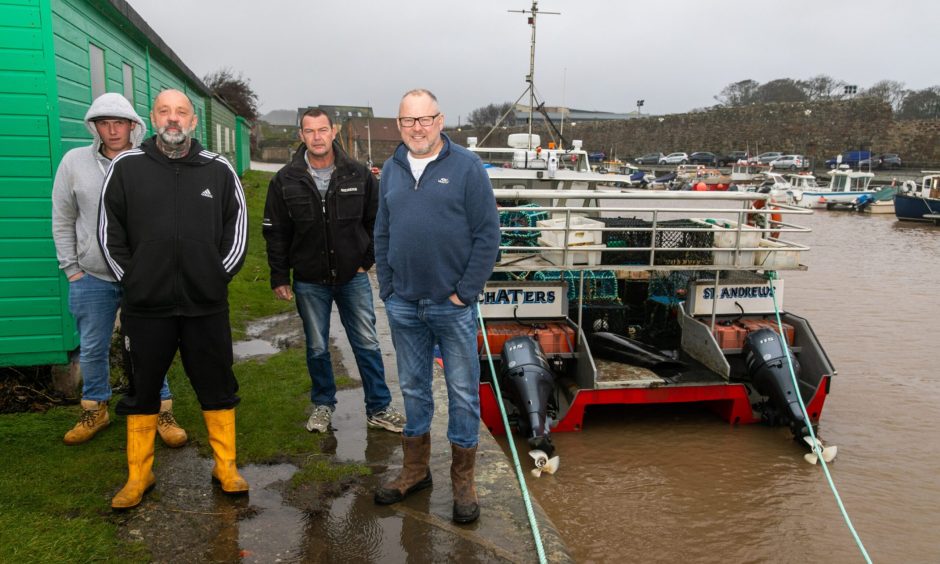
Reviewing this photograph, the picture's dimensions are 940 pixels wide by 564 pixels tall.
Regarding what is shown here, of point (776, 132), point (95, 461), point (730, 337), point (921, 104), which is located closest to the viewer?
point (95, 461)

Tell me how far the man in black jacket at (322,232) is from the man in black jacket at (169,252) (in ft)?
2.36

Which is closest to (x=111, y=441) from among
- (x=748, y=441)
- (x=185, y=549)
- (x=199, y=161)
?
(x=185, y=549)

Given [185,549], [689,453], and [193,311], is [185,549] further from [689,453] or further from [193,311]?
[689,453]

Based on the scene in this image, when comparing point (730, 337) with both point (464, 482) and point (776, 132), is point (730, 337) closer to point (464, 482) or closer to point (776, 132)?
point (464, 482)

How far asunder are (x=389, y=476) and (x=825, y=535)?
3551 mm

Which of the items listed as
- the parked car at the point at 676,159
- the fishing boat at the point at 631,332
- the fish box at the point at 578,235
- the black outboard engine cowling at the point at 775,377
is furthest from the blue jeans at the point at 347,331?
the parked car at the point at 676,159

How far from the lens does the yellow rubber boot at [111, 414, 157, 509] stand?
373 centimetres

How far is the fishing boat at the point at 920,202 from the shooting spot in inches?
1206

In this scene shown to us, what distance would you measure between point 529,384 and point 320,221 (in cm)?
269

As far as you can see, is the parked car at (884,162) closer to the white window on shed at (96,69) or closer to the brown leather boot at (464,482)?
the white window on shed at (96,69)

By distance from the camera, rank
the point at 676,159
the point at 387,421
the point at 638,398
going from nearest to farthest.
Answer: the point at 387,421 < the point at 638,398 < the point at 676,159

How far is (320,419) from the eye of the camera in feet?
16.1

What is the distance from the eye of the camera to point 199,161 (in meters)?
3.58

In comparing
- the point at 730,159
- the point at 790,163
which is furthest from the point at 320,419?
the point at 730,159
